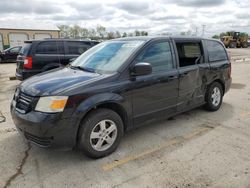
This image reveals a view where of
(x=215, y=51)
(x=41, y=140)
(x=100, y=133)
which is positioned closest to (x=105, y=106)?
(x=100, y=133)

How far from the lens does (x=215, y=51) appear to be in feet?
17.6

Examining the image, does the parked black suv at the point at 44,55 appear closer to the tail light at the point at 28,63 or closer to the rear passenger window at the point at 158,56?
the tail light at the point at 28,63

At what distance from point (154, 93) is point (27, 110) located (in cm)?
198

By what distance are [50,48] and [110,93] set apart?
564 cm

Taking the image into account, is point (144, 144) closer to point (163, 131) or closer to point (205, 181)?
point (163, 131)

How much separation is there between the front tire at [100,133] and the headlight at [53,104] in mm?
397

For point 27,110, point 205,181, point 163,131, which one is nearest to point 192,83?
point 163,131

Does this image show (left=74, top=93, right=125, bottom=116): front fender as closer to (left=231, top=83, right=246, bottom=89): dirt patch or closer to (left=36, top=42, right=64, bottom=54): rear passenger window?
(left=36, top=42, right=64, bottom=54): rear passenger window

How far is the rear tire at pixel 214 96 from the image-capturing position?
522cm

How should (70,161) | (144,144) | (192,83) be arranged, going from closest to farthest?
(70,161) → (144,144) → (192,83)

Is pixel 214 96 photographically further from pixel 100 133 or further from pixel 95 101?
pixel 95 101

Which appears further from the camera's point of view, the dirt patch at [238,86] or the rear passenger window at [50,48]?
the dirt patch at [238,86]

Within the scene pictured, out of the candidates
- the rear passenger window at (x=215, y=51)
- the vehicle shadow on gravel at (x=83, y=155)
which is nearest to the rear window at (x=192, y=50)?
the rear passenger window at (x=215, y=51)

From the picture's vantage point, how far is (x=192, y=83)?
4.64 m
